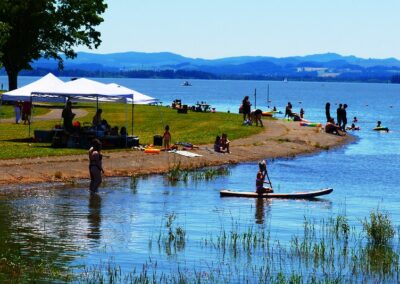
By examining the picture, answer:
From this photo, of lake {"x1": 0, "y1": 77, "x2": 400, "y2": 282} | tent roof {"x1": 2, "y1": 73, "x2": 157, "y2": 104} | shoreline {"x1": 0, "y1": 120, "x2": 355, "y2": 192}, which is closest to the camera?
lake {"x1": 0, "y1": 77, "x2": 400, "y2": 282}

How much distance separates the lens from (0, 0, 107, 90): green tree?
259ft

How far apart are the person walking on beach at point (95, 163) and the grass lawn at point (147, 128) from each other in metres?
6.76

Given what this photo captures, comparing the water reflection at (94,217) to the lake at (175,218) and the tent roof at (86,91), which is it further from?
the tent roof at (86,91)

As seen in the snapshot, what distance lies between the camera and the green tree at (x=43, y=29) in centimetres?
7894

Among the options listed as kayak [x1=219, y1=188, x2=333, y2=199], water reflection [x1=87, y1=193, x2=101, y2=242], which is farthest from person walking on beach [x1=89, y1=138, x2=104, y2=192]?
kayak [x1=219, y1=188, x2=333, y2=199]

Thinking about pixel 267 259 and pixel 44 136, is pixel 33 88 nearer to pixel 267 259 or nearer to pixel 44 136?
pixel 44 136

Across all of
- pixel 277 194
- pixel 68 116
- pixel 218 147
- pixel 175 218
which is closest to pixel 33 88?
pixel 68 116

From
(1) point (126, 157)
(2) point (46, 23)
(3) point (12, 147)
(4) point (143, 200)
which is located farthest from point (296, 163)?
(2) point (46, 23)

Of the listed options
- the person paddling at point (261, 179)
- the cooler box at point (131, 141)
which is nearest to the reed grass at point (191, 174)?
the cooler box at point (131, 141)

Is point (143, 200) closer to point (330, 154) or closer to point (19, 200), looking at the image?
point (19, 200)

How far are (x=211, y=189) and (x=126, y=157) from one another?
686cm

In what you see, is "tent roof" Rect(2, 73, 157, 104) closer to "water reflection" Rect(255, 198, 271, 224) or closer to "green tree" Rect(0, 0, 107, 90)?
"water reflection" Rect(255, 198, 271, 224)

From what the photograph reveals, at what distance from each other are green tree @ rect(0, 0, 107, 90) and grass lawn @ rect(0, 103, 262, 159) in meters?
6.25

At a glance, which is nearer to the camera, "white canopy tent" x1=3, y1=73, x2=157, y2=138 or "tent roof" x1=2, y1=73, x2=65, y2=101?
"white canopy tent" x1=3, y1=73, x2=157, y2=138
